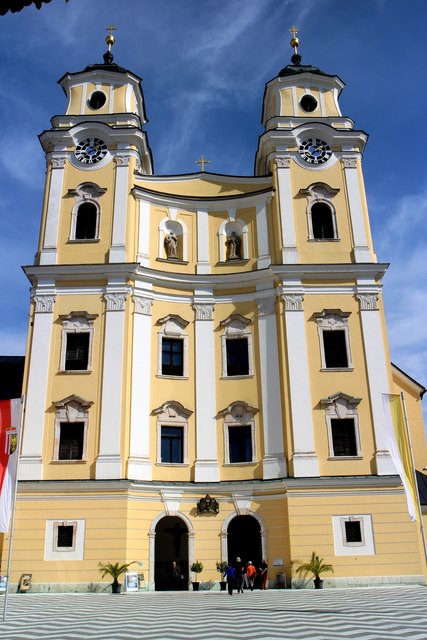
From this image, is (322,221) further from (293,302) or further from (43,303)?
(43,303)

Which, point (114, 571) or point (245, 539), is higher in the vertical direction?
point (245, 539)

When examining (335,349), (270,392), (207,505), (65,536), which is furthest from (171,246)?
(65,536)

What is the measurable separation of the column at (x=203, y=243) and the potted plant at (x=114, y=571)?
1377 centimetres

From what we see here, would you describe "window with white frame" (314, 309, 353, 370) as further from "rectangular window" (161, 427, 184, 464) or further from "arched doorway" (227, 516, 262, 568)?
"arched doorway" (227, 516, 262, 568)

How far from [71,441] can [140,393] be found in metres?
3.49

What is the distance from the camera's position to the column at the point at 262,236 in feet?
99.5

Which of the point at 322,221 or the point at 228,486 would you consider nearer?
the point at 228,486

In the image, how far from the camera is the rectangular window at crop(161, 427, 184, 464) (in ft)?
89.2

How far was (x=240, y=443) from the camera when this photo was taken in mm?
27578

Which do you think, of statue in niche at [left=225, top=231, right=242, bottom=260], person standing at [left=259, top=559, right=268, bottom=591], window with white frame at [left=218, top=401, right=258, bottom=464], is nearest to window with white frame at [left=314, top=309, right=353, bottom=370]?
window with white frame at [left=218, top=401, right=258, bottom=464]

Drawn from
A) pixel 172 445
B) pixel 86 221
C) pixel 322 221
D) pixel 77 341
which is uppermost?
pixel 322 221

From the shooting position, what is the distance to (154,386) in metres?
27.8

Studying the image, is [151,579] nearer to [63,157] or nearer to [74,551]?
[74,551]

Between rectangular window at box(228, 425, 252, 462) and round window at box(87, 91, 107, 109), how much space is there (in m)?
18.3
